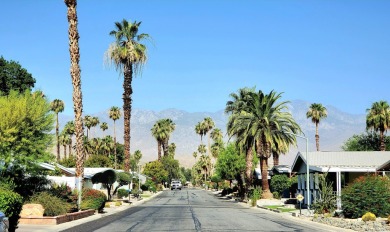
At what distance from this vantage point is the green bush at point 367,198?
31156 mm

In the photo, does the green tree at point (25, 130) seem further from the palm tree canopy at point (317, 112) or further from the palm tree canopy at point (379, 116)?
the palm tree canopy at point (317, 112)

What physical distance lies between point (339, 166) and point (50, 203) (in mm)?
24750

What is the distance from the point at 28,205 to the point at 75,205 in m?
7.72

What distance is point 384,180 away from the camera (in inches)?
1307

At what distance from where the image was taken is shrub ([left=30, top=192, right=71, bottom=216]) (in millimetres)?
30094

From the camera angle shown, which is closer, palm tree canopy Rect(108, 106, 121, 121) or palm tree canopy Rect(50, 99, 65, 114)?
palm tree canopy Rect(50, 99, 65, 114)

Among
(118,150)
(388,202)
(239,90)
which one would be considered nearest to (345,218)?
(388,202)

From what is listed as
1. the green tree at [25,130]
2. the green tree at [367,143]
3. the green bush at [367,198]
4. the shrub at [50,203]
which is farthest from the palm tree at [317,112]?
the shrub at [50,203]

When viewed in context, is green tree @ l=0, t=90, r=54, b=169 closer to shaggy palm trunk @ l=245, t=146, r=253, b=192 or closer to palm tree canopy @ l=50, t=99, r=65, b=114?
shaggy palm trunk @ l=245, t=146, r=253, b=192

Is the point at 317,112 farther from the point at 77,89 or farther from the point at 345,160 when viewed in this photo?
the point at 77,89

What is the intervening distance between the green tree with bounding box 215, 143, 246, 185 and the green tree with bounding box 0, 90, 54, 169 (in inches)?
1871

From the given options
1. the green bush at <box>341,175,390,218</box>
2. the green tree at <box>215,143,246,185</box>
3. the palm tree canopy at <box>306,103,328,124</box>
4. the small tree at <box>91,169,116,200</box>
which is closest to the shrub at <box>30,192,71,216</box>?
the green bush at <box>341,175,390,218</box>

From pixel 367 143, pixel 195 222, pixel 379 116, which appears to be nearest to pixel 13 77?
pixel 195 222

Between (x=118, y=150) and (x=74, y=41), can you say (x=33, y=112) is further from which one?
(x=118, y=150)
